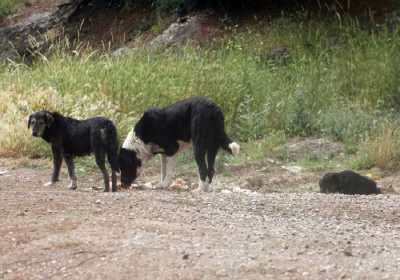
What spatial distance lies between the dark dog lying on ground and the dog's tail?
2491 millimetres

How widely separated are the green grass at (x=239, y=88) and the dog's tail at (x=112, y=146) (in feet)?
11.3

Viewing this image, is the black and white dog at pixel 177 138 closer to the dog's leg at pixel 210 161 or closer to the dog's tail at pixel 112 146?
the dog's leg at pixel 210 161

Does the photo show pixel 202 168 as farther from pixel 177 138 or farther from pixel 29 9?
pixel 29 9

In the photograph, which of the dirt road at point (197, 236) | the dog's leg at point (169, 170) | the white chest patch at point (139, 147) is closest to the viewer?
the dirt road at point (197, 236)

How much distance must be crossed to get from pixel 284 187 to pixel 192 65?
18.8 ft

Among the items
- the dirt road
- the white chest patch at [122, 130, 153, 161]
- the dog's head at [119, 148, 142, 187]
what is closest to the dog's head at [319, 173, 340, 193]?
the dirt road

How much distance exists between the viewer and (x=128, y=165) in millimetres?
13766

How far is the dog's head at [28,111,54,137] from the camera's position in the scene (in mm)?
13148

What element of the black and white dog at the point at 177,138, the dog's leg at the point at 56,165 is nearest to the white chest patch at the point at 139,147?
the black and white dog at the point at 177,138

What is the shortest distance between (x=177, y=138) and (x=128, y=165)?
0.79 metres

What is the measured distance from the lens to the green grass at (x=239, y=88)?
17189 millimetres

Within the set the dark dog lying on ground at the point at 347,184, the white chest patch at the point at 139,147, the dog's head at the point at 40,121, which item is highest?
the dog's head at the point at 40,121

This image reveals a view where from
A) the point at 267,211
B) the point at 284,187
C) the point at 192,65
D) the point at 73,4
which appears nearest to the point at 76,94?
the point at 192,65

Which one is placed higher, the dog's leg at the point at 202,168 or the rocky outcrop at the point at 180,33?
the rocky outcrop at the point at 180,33
